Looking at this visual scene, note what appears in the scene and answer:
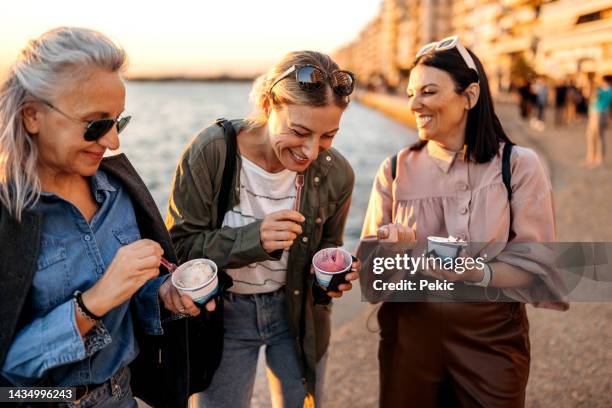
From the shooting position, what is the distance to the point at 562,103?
22.4 m

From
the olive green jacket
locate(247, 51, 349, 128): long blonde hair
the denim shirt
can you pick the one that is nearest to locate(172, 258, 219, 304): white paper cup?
the denim shirt

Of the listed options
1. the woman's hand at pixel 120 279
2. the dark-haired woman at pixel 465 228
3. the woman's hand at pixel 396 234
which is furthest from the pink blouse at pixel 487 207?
the woman's hand at pixel 120 279

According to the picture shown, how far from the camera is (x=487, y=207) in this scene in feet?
7.18

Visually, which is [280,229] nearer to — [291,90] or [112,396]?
[291,90]

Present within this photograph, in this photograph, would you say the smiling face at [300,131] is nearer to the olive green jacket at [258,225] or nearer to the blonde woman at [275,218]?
the blonde woman at [275,218]

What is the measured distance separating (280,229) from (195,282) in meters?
0.38

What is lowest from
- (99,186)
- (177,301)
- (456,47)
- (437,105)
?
(177,301)

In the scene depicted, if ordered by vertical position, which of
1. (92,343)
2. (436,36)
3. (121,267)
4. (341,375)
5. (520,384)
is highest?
(436,36)

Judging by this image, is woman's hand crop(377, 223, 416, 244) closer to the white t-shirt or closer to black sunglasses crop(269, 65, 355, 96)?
the white t-shirt

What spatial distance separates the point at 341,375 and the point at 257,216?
201 centimetres

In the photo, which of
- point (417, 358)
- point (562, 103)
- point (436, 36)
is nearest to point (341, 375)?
point (417, 358)

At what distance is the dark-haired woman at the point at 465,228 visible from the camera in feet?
7.13

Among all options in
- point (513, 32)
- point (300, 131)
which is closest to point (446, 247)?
point (300, 131)

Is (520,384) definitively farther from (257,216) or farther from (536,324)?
(536,324)
